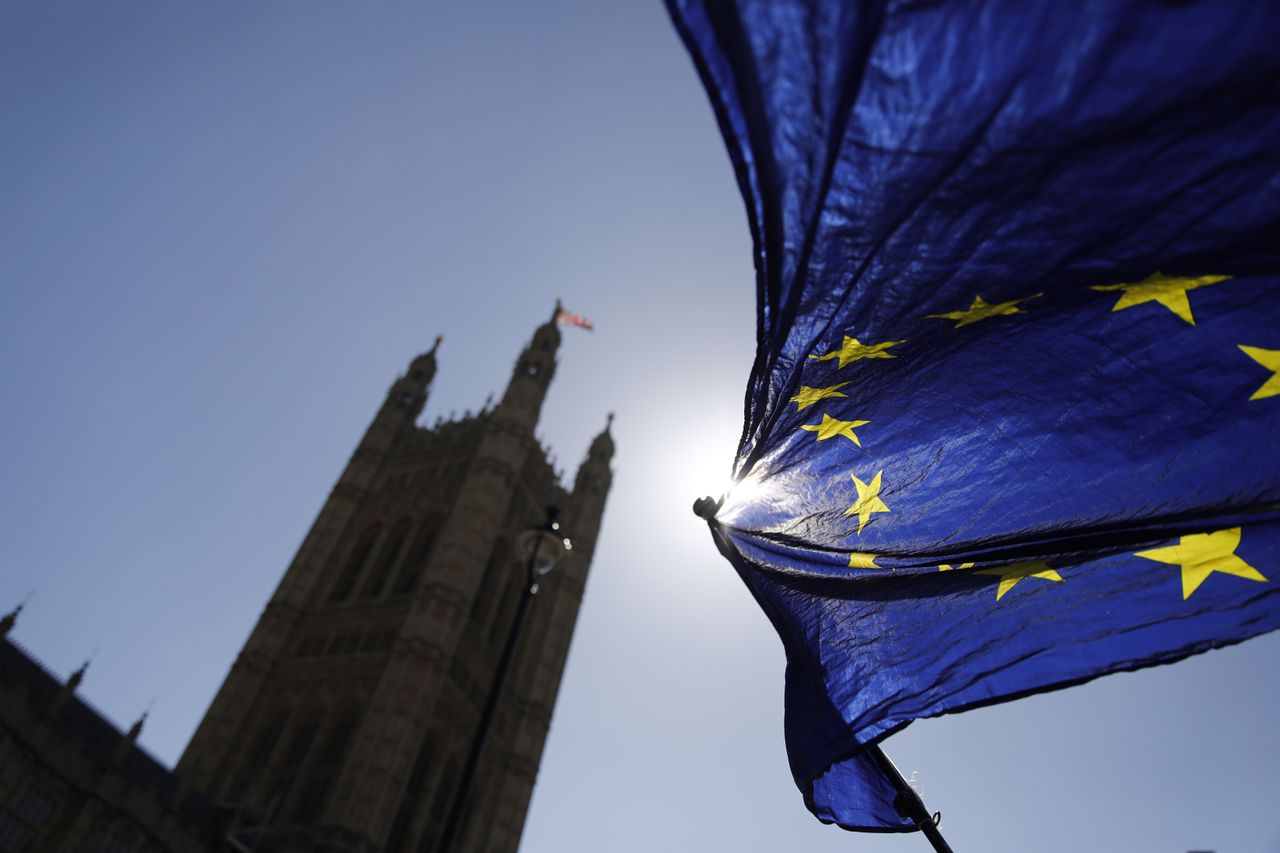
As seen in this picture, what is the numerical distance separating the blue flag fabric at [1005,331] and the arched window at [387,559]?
4475 centimetres

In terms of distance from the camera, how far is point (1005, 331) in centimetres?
443

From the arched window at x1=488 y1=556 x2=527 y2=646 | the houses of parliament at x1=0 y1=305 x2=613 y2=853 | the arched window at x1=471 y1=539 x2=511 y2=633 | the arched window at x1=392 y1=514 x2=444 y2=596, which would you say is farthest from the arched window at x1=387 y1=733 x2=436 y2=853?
the arched window at x1=392 y1=514 x2=444 y2=596

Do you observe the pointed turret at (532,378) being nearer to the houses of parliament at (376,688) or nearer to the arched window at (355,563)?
the houses of parliament at (376,688)

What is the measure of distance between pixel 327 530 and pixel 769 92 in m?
50.1

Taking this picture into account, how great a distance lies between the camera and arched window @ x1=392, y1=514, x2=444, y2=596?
46.8m

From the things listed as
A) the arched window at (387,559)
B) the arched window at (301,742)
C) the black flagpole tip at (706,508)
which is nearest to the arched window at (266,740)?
the arched window at (301,742)

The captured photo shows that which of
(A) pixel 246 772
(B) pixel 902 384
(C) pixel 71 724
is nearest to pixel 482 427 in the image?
(A) pixel 246 772

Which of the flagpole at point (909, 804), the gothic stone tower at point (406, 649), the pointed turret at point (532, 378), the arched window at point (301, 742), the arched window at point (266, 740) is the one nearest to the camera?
the flagpole at point (909, 804)

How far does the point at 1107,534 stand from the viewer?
164 inches

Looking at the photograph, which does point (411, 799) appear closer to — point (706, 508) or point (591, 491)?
point (591, 491)

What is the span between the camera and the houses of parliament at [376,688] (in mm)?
29516

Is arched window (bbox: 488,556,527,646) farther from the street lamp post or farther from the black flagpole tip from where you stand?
the black flagpole tip

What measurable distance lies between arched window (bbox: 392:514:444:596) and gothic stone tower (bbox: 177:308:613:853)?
10 centimetres

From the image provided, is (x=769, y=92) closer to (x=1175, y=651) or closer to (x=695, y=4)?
(x=695, y=4)
